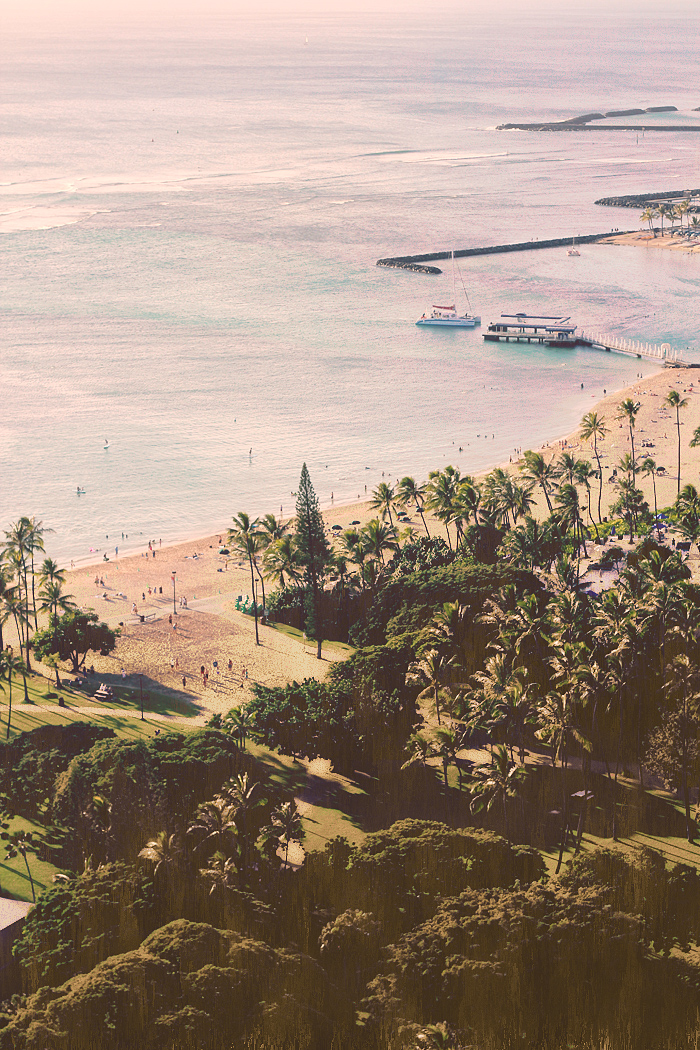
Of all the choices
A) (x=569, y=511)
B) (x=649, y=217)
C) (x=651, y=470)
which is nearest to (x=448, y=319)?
(x=651, y=470)

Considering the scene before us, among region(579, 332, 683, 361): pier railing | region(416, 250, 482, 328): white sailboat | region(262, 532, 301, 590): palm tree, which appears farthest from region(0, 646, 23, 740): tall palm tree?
region(416, 250, 482, 328): white sailboat

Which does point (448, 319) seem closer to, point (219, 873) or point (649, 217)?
point (649, 217)

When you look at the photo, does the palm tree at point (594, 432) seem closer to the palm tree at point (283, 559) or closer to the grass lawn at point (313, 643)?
Result: the palm tree at point (283, 559)

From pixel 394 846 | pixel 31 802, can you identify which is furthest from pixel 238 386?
pixel 394 846

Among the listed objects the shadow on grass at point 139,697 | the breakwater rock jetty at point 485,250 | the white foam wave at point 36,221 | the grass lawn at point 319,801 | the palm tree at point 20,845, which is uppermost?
the white foam wave at point 36,221

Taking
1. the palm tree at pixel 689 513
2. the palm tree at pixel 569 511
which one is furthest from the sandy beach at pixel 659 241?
the palm tree at pixel 689 513
